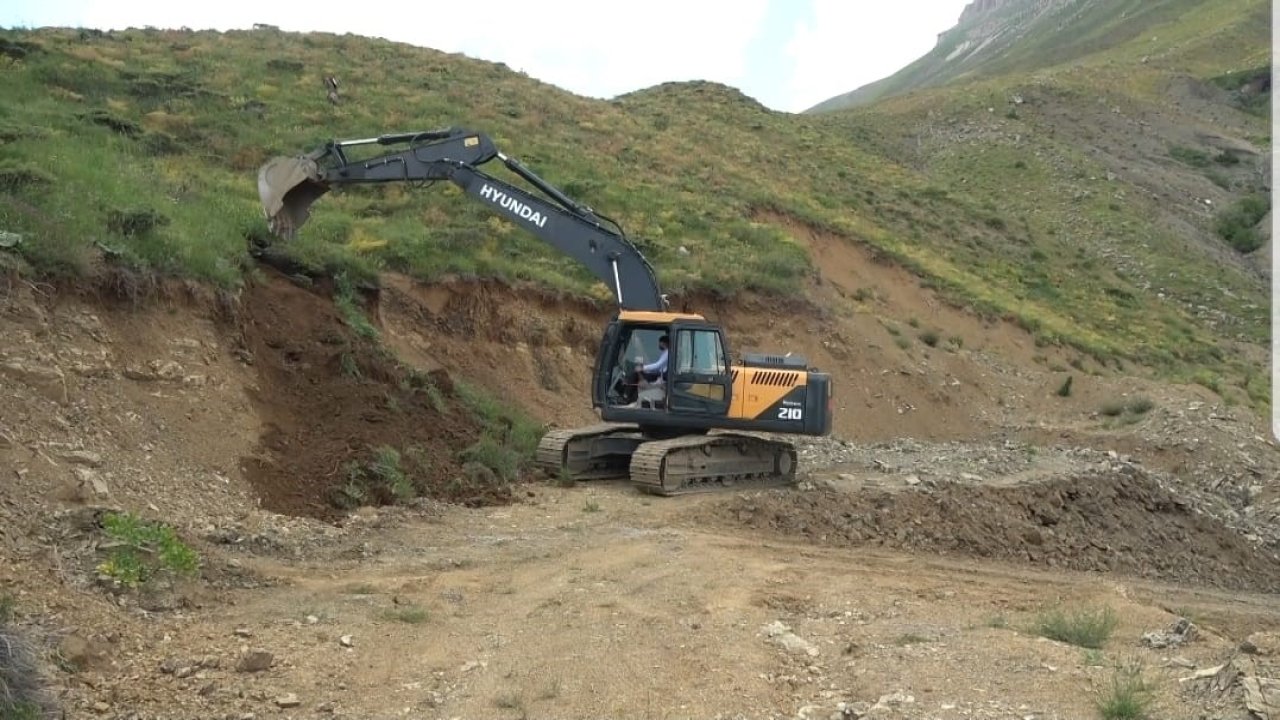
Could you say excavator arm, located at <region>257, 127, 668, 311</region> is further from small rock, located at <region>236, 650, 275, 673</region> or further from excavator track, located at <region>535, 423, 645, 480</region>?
small rock, located at <region>236, 650, 275, 673</region>

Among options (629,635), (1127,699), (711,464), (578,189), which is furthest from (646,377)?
(578,189)

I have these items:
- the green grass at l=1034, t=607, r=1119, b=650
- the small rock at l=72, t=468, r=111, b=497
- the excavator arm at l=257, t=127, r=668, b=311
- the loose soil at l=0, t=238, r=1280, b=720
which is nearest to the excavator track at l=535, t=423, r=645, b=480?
the loose soil at l=0, t=238, r=1280, b=720

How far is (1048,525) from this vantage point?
1514 cm

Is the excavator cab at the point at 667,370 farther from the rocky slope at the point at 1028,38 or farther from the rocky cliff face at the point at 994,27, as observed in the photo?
the rocky cliff face at the point at 994,27

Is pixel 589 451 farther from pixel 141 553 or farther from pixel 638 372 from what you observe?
pixel 141 553

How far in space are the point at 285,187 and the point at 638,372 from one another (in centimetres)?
519

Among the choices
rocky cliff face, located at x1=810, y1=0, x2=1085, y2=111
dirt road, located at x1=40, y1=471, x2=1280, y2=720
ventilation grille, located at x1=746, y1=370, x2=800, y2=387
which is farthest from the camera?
rocky cliff face, located at x1=810, y1=0, x2=1085, y2=111

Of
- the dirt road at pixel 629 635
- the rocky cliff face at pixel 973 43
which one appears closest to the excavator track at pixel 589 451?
the dirt road at pixel 629 635

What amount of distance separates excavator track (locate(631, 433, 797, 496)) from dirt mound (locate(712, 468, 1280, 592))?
86 centimetres

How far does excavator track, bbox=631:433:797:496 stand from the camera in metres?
13.8

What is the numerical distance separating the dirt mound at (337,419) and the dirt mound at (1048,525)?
11.8 ft

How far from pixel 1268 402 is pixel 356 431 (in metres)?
26.8

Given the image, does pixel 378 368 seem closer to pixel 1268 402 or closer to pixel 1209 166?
pixel 1268 402

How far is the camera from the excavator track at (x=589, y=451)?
578 inches
